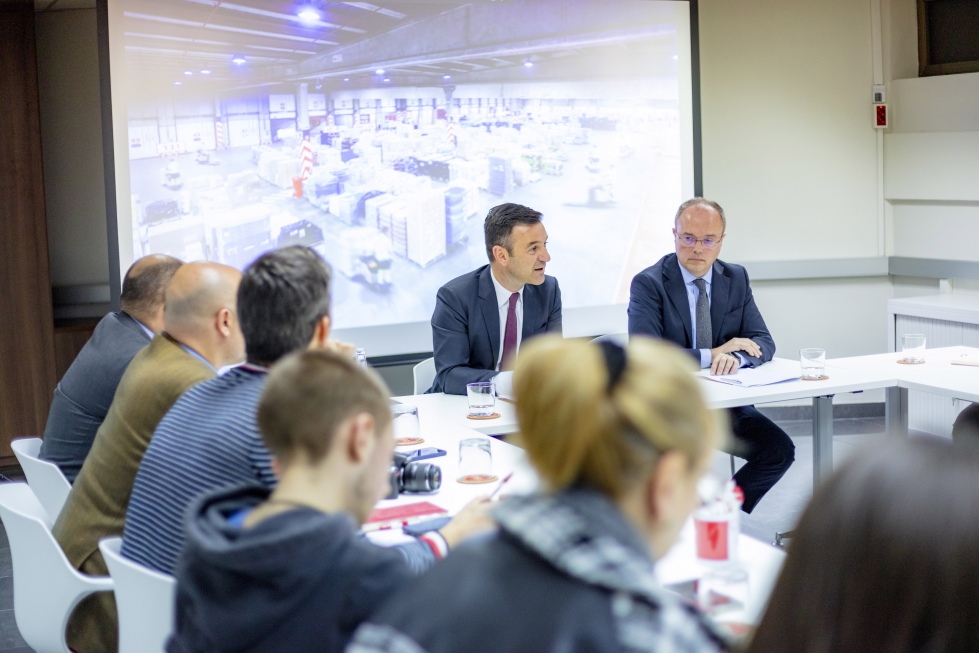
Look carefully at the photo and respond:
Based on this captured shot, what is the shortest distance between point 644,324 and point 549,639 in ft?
10.7

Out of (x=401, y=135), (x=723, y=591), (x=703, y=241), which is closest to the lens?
(x=723, y=591)

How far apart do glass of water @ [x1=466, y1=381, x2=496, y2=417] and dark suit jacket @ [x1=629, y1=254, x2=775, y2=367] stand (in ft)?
3.38

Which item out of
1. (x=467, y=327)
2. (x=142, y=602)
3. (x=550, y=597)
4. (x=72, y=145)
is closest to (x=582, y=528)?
(x=550, y=597)

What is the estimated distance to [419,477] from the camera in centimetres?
241

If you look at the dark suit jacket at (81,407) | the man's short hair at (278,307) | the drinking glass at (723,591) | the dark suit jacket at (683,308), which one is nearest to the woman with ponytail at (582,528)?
the drinking glass at (723,591)

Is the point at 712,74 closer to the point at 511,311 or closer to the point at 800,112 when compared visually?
the point at 800,112

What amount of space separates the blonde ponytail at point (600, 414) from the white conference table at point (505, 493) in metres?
0.06

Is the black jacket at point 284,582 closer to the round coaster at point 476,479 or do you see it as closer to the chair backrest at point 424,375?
the round coaster at point 476,479

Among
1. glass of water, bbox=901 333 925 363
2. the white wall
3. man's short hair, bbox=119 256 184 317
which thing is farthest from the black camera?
the white wall

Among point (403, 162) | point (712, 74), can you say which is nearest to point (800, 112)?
point (712, 74)

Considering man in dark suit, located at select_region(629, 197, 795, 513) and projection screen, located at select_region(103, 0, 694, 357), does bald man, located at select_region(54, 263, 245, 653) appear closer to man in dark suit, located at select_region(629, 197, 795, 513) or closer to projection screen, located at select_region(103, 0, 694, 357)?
man in dark suit, located at select_region(629, 197, 795, 513)

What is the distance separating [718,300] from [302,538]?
10.3 ft

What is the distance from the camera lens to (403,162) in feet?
17.0

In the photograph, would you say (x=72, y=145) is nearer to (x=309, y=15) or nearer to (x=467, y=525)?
(x=309, y=15)
